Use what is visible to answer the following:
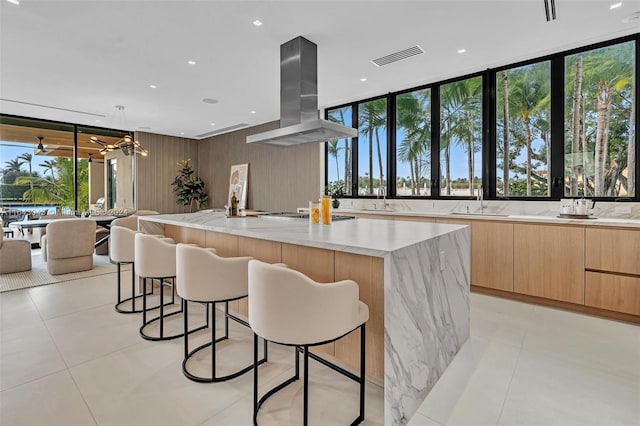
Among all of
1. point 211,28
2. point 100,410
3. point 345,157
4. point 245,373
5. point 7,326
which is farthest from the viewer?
point 345,157

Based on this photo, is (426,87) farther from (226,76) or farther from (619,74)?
(226,76)

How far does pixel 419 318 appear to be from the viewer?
1.82m

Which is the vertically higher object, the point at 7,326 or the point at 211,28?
the point at 211,28

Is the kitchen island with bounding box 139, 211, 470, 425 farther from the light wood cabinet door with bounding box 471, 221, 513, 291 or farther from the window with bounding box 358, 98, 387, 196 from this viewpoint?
the window with bounding box 358, 98, 387, 196

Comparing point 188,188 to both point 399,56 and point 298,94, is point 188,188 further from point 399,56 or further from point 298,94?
point 399,56

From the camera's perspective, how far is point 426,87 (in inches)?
201

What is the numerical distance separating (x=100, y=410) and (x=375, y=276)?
175 cm

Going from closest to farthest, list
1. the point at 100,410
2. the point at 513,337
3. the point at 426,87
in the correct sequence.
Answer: the point at 100,410, the point at 513,337, the point at 426,87

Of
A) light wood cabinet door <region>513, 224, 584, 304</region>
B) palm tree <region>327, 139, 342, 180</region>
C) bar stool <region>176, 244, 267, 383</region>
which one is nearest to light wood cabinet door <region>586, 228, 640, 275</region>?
light wood cabinet door <region>513, 224, 584, 304</region>

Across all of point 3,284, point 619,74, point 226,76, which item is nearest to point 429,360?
point 619,74

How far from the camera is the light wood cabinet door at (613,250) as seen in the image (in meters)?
→ 2.93

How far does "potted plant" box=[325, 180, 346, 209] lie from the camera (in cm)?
567

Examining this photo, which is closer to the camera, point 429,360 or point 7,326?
point 429,360

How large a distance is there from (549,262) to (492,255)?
0.56 m
